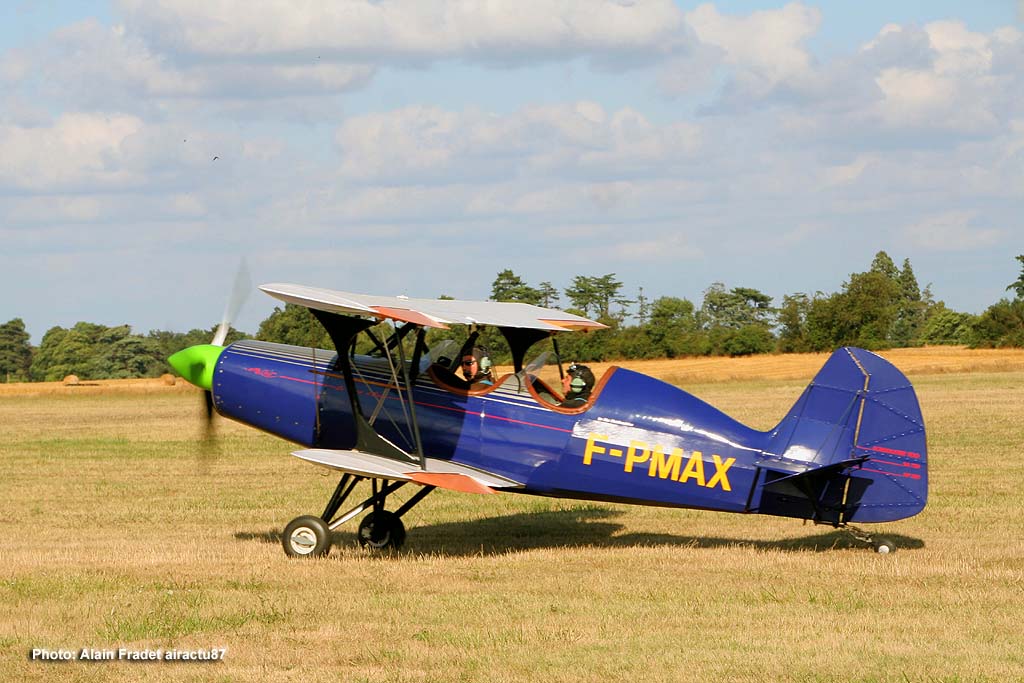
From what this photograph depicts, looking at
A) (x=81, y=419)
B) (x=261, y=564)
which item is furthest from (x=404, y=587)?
(x=81, y=419)

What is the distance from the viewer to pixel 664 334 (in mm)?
66500

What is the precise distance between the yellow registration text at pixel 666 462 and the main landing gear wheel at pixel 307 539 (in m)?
2.37

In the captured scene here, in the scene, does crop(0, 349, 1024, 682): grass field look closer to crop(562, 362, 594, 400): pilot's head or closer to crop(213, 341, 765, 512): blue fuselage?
crop(213, 341, 765, 512): blue fuselage

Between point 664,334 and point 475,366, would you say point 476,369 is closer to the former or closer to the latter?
point 475,366

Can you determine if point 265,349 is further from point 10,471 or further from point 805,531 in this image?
point 10,471

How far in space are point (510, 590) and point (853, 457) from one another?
308cm

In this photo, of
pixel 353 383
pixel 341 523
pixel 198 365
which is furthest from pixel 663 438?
pixel 198 365

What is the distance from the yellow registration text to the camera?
32.9 ft

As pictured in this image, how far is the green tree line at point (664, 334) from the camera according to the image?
61000 millimetres

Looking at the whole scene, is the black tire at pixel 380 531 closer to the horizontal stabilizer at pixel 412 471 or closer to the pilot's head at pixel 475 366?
the horizontal stabilizer at pixel 412 471

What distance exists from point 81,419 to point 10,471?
14.2 metres

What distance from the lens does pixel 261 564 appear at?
32.9 ft

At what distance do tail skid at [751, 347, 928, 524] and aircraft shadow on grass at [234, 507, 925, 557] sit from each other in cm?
81

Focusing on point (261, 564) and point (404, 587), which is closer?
point (404, 587)
